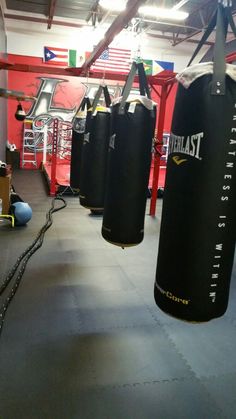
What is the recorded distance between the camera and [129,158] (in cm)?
211

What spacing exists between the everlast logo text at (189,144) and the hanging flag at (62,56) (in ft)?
34.9

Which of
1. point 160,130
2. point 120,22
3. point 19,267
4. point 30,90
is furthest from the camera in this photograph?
point 30,90

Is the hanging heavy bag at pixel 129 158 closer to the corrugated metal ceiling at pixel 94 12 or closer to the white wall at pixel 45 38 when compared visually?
the corrugated metal ceiling at pixel 94 12

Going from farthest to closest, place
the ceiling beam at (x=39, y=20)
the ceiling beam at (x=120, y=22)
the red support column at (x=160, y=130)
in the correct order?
the ceiling beam at (x=39, y=20) < the red support column at (x=160, y=130) < the ceiling beam at (x=120, y=22)

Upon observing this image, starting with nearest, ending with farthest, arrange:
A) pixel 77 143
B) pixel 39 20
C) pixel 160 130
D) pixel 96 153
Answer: pixel 96 153 < pixel 77 143 < pixel 160 130 < pixel 39 20

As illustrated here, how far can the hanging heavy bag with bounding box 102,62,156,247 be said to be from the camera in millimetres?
2061

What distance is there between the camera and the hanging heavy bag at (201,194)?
1.21m

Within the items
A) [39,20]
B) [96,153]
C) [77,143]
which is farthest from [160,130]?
[39,20]

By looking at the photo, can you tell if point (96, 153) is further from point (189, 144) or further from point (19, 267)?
point (189, 144)

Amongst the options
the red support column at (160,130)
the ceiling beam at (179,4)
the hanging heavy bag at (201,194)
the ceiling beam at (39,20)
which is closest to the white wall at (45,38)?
the ceiling beam at (39,20)

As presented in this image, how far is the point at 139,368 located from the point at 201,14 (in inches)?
371

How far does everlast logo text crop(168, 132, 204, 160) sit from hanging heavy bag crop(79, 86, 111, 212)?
1.78 m

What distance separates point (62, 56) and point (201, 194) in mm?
10987

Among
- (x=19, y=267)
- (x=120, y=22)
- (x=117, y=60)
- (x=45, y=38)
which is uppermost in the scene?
(x=45, y=38)
